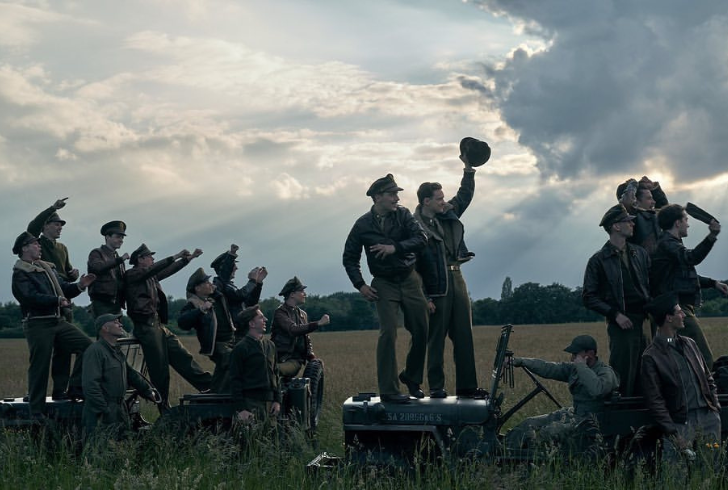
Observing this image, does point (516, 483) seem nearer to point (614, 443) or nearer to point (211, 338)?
point (614, 443)

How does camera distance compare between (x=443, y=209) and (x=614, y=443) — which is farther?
(x=443, y=209)

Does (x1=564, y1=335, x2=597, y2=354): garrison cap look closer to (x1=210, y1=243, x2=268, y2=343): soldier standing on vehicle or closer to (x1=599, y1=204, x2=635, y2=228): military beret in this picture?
(x1=599, y1=204, x2=635, y2=228): military beret

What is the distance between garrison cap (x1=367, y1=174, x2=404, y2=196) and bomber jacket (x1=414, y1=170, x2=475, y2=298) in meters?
0.58

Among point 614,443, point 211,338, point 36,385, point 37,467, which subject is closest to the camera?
point 614,443

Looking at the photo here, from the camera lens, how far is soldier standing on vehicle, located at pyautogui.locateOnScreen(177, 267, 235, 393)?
11.3 metres

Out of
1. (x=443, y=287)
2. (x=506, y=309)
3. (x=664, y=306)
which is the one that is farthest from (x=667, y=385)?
(x=506, y=309)

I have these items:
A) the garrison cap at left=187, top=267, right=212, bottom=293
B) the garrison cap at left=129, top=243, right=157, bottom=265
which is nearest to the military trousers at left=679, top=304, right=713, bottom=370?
the garrison cap at left=187, top=267, right=212, bottom=293

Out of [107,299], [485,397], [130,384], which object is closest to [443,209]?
[485,397]

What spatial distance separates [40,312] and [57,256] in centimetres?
142

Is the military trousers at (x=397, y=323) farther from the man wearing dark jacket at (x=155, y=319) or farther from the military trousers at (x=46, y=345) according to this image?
the military trousers at (x=46, y=345)

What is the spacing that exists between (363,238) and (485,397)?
203 centimetres

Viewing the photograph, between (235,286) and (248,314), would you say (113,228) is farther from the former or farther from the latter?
(248,314)

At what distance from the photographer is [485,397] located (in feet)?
27.9

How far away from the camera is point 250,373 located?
9797 mm
